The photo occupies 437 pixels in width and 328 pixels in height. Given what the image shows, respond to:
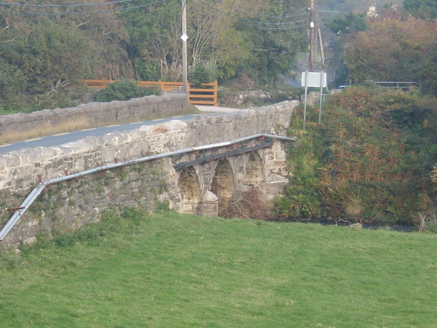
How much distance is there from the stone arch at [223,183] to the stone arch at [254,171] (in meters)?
1.52

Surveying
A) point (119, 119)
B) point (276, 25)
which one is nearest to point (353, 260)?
point (119, 119)

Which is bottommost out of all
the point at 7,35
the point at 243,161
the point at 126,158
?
the point at 243,161

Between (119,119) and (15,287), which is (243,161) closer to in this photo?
(119,119)

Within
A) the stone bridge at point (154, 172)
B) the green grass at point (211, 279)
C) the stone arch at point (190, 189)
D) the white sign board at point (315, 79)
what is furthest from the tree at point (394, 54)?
the green grass at point (211, 279)

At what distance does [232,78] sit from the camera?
42.0m

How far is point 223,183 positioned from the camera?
2055cm

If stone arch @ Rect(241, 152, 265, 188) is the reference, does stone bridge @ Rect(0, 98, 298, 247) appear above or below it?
above

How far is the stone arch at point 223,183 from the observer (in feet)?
65.7

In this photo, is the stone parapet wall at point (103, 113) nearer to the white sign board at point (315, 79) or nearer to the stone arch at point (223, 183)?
the stone arch at point (223, 183)

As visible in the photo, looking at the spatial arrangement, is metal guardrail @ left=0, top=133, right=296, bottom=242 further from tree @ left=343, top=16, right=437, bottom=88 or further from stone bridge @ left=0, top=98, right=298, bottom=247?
tree @ left=343, top=16, right=437, bottom=88

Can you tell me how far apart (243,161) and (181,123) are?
560 centimetres

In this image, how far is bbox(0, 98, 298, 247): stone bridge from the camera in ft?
33.8

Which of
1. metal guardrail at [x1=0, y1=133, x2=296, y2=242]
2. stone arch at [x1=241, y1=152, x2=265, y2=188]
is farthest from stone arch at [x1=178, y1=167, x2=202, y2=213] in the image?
stone arch at [x1=241, y1=152, x2=265, y2=188]

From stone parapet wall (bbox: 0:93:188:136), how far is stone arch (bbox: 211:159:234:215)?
430 centimetres
